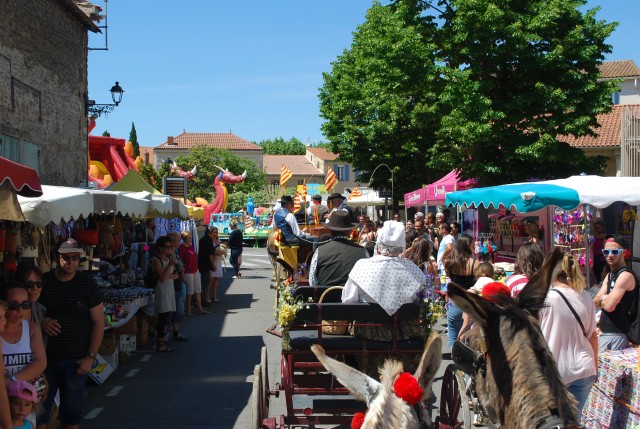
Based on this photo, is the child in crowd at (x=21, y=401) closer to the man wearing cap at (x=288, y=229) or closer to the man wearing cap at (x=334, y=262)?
the man wearing cap at (x=334, y=262)

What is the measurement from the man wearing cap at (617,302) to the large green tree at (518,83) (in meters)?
16.5

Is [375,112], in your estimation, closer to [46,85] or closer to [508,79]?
[508,79]

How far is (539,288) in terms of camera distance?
10.2 feet

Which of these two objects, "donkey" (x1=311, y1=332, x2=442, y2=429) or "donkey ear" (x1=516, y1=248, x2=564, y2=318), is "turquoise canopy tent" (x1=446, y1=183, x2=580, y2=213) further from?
"donkey ear" (x1=516, y1=248, x2=564, y2=318)

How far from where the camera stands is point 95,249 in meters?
14.5

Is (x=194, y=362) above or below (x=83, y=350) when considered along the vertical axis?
below

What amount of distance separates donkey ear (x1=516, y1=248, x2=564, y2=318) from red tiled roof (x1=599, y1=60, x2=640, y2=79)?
57325 mm

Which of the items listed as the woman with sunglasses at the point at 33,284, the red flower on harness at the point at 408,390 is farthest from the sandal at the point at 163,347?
the red flower on harness at the point at 408,390

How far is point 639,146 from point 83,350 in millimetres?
15421

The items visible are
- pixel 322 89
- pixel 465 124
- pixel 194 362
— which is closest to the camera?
pixel 194 362

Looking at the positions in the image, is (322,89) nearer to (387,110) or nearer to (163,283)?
(387,110)

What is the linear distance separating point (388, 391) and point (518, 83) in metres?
22.0

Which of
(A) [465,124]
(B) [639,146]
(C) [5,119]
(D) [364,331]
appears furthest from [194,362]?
(A) [465,124]

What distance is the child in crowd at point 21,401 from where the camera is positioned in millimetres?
5188
